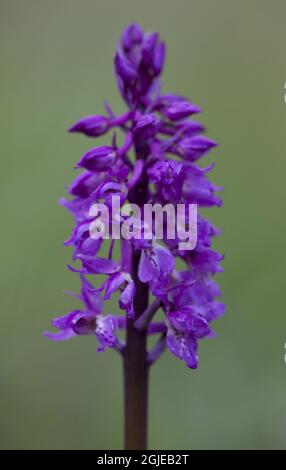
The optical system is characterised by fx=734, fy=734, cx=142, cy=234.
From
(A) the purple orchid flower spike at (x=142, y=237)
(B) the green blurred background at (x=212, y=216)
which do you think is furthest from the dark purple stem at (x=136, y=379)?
(B) the green blurred background at (x=212, y=216)

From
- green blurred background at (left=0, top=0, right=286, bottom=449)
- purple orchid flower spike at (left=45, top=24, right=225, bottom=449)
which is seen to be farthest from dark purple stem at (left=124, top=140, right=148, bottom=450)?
green blurred background at (left=0, top=0, right=286, bottom=449)

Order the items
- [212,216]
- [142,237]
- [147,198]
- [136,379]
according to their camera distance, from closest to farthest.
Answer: [142,237] → [147,198] → [136,379] → [212,216]

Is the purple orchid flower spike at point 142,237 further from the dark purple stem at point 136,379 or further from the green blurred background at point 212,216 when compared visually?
the green blurred background at point 212,216

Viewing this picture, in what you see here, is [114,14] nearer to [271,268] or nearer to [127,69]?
[271,268]

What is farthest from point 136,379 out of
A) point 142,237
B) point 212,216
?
point 212,216

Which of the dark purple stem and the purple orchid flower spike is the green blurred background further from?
the purple orchid flower spike

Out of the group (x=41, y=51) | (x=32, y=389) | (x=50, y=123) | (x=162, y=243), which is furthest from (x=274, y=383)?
(x=41, y=51)

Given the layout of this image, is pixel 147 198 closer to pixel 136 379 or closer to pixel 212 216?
pixel 136 379
